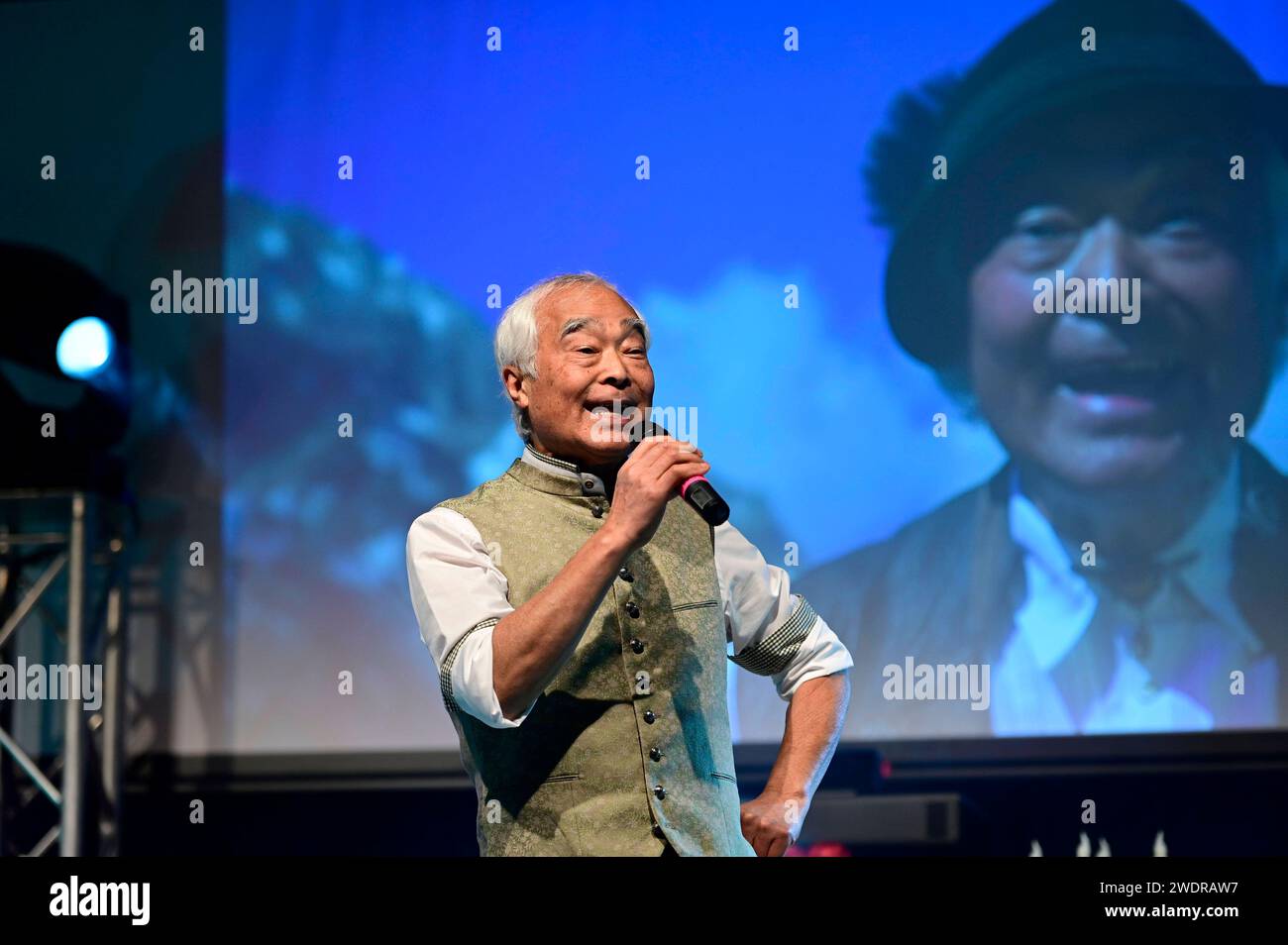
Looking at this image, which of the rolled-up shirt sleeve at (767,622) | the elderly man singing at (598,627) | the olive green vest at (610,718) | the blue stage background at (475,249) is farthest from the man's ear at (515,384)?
the blue stage background at (475,249)

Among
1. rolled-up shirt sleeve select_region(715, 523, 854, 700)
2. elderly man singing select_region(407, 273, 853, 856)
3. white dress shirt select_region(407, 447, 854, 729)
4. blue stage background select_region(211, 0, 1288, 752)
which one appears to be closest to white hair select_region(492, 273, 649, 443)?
elderly man singing select_region(407, 273, 853, 856)

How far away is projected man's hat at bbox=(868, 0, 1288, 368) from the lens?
4445 millimetres

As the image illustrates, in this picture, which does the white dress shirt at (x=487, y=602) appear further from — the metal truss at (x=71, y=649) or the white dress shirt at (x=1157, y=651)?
the metal truss at (x=71, y=649)

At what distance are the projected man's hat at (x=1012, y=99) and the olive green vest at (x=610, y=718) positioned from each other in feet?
8.65

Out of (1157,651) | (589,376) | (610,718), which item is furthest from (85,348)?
(1157,651)

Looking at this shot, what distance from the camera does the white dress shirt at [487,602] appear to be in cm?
174

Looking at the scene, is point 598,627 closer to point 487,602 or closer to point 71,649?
point 487,602

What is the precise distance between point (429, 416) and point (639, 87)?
1.23 m

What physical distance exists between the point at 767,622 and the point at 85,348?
9.95 ft

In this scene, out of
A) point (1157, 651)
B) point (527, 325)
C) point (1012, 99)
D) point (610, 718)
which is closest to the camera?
point (610, 718)

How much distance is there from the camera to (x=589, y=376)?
195cm

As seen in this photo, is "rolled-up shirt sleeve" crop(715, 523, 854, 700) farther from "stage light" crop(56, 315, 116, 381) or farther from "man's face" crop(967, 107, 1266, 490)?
"stage light" crop(56, 315, 116, 381)

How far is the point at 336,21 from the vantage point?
4590mm
